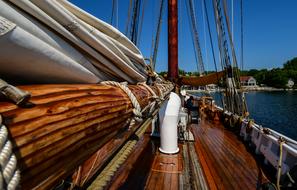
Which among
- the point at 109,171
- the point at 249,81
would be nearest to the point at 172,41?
the point at 109,171

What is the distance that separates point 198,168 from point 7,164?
336 centimetres

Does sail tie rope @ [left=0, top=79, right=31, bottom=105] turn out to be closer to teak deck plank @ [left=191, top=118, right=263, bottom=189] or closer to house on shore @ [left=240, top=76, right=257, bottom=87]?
teak deck plank @ [left=191, top=118, right=263, bottom=189]

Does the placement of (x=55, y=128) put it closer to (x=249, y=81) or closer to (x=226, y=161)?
(x=226, y=161)

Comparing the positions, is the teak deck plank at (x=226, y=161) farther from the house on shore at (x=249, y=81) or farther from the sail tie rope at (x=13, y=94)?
the house on shore at (x=249, y=81)

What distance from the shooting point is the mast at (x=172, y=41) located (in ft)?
16.6

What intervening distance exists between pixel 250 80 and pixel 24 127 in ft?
267

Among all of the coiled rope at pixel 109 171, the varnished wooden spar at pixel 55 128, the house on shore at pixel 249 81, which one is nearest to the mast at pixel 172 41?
the coiled rope at pixel 109 171

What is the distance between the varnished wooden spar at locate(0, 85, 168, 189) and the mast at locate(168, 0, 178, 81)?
167 inches

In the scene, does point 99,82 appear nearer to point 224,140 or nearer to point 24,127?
point 24,127

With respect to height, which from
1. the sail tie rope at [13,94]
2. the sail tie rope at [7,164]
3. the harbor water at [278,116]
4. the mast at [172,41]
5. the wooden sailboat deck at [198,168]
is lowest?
the harbor water at [278,116]

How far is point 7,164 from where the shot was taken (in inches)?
15.8

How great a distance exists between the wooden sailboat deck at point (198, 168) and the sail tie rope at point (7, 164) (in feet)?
8.75

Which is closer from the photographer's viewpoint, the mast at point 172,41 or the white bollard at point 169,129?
the white bollard at point 169,129

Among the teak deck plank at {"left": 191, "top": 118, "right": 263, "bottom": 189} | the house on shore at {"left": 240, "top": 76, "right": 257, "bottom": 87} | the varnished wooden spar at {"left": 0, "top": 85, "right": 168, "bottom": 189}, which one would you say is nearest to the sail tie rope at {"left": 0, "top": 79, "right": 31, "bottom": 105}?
the varnished wooden spar at {"left": 0, "top": 85, "right": 168, "bottom": 189}
